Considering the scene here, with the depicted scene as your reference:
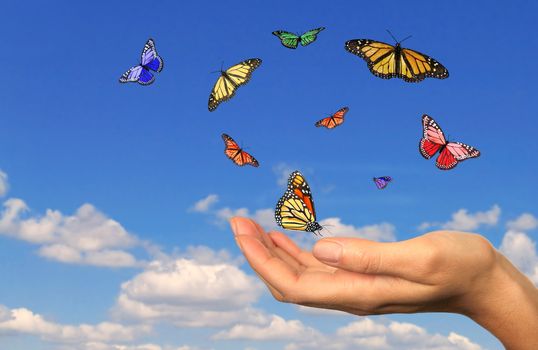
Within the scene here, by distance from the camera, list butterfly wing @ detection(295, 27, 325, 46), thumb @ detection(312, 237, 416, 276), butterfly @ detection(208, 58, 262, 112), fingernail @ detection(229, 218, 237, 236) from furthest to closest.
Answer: butterfly wing @ detection(295, 27, 325, 46)
butterfly @ detection(208, 58, 262, 112)
fingernail @ detection(229, 218, 237, 236)
thumb @ detection(312, 237, 416, 276)

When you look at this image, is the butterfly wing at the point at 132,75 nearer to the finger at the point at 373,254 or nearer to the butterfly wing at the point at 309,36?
the butterfly wing at the point at 309,36

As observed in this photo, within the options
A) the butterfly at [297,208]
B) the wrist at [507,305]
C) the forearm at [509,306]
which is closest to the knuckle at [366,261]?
the wrist at [507,305]

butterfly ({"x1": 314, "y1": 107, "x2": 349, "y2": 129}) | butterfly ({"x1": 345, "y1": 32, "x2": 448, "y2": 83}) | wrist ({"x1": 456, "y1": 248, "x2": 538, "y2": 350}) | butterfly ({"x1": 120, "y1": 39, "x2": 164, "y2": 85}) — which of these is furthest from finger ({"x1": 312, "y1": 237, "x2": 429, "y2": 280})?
butterfly ({"x1": 120, "y1": 39, "x2": 164, "y2": 85})

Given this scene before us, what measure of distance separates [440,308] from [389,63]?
8.58 metres

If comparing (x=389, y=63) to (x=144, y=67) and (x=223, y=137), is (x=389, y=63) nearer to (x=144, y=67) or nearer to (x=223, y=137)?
(x=223, y=137)

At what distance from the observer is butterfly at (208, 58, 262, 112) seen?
49.8 ft

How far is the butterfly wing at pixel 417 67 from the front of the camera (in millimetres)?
13602

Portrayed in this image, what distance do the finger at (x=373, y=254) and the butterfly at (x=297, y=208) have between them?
231 inches

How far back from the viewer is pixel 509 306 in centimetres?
600

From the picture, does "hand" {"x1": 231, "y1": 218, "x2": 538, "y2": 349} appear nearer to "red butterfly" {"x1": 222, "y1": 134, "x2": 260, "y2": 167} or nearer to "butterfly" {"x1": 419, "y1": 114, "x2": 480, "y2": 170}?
"red butterfly" {"x1": 222, "y1": 134, "x2": 260, "y2": 167}

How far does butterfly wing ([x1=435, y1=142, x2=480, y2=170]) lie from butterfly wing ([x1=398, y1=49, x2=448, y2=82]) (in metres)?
3.08

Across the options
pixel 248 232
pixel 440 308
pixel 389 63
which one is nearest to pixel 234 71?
pixel 389 63

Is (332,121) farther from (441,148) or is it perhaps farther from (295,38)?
(441,148)

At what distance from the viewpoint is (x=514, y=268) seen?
20.4 ft
